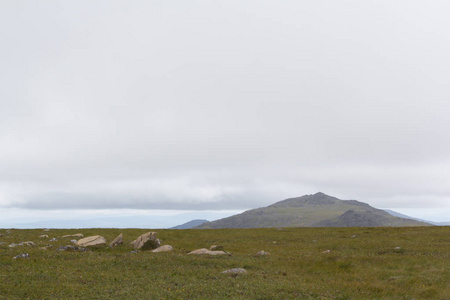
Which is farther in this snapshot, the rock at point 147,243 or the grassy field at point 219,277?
the rock at point 147,243

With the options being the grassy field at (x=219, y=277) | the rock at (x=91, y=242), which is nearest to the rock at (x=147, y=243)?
the rock at (x=91, y=242)

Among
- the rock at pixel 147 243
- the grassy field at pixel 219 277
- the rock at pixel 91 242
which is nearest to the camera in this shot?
the grassy field at pixel 219 277

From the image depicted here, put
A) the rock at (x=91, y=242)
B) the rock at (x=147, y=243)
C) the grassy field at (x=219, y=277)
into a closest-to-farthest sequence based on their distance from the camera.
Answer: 1. the grassy field at (x=219, y=277)
2. the rock at (x=91, y=242)
3. the rock at (x=147, y=243)

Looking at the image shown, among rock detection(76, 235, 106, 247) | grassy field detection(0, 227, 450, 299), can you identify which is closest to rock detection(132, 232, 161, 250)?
rock detection(76, 235, 106, 247)

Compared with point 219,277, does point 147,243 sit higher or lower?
higher

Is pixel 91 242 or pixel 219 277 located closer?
pixel 219 277

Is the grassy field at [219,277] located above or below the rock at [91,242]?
below

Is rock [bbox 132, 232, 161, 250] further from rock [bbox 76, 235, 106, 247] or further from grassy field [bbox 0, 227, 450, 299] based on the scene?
grassy field [bbox 0, 227, 450, 299]

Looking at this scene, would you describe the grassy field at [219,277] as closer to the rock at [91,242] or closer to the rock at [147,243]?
the rock at [91,242]

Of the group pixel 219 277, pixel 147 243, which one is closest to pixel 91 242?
pixel 147 243

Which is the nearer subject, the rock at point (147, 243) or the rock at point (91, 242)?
the rock at point (91, 242)

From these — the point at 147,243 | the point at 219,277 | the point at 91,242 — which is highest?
the point at 91,242

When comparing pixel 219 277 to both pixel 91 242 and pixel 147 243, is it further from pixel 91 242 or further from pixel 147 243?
pixel 91 242

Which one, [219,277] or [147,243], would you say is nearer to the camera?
[219,277]
